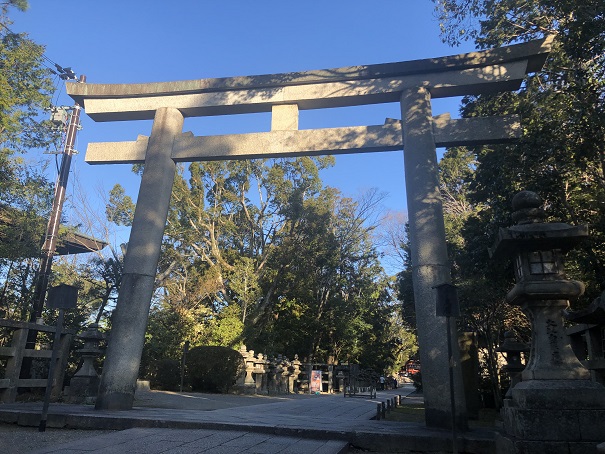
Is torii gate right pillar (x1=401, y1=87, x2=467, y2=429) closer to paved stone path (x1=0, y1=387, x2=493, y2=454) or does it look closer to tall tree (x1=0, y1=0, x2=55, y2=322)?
paved stone path (x1=0, y1=387, x2=493, y2=454)

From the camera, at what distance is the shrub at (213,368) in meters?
15.6

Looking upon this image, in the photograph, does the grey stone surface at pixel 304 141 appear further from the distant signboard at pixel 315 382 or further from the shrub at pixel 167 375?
the distant signboard at pixel 315 382

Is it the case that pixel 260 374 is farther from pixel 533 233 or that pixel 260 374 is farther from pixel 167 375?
pixel 533 233

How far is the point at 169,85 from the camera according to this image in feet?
28.7

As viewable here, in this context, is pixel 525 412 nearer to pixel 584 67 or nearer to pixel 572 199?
pixel 572 199

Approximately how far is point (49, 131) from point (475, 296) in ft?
54.1

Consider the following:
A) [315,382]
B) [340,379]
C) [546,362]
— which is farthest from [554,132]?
[340,379]

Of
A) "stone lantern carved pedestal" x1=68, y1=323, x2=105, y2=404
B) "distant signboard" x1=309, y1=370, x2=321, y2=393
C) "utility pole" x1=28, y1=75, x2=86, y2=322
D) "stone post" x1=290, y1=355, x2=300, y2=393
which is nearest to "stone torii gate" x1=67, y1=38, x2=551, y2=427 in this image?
"stone lantern carved pedestal" x1=68, y1=323, x2=105, y2=404

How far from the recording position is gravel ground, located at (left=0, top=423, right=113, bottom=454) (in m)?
4.39

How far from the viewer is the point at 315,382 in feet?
68.3

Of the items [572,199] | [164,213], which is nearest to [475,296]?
[572,199]

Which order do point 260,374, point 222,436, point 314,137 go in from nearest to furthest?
point 222,436, point 314,137, point 260,374

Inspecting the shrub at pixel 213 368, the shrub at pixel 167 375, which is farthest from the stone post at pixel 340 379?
the shrub at pixel 167 375

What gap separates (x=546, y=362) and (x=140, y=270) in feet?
21.6
